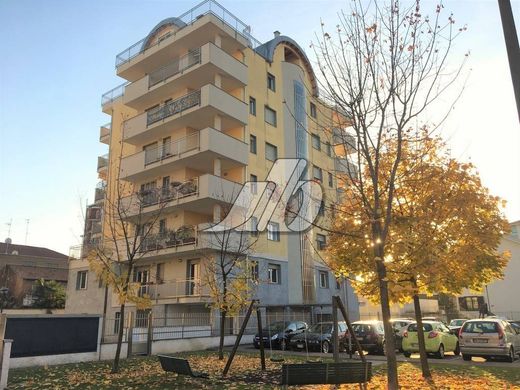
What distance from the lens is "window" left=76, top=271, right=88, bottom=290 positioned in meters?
33.5

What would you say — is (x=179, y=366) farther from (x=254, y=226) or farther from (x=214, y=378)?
(x=254, y=226)

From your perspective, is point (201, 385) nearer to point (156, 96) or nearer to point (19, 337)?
point (19, 337)

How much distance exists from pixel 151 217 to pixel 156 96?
9.49 m

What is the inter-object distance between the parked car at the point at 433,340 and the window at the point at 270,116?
707 inches

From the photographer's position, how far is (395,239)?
411 inches

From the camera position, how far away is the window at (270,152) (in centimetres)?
3138

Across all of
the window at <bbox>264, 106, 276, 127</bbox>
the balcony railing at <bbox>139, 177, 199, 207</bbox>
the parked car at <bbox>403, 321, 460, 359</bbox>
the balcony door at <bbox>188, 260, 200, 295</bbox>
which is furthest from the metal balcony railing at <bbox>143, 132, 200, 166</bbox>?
the parked car at <bbox>403, 321, 460, 359</bbox>

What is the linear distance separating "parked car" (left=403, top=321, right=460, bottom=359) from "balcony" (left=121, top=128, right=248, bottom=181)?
14488 millimetres

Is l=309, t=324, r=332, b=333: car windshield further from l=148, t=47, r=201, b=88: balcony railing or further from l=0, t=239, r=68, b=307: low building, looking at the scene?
l=0, t=239, r=68, b=307: low building

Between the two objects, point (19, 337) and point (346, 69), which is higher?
point (346, 69)

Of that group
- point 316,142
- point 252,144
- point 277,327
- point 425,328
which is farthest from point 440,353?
point 316,142

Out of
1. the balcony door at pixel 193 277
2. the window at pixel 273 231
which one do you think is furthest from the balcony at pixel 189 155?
the balcony door at pixel 193 277

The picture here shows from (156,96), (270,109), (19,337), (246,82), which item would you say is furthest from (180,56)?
(19,337)

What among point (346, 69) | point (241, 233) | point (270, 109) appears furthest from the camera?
point (270, 109)
